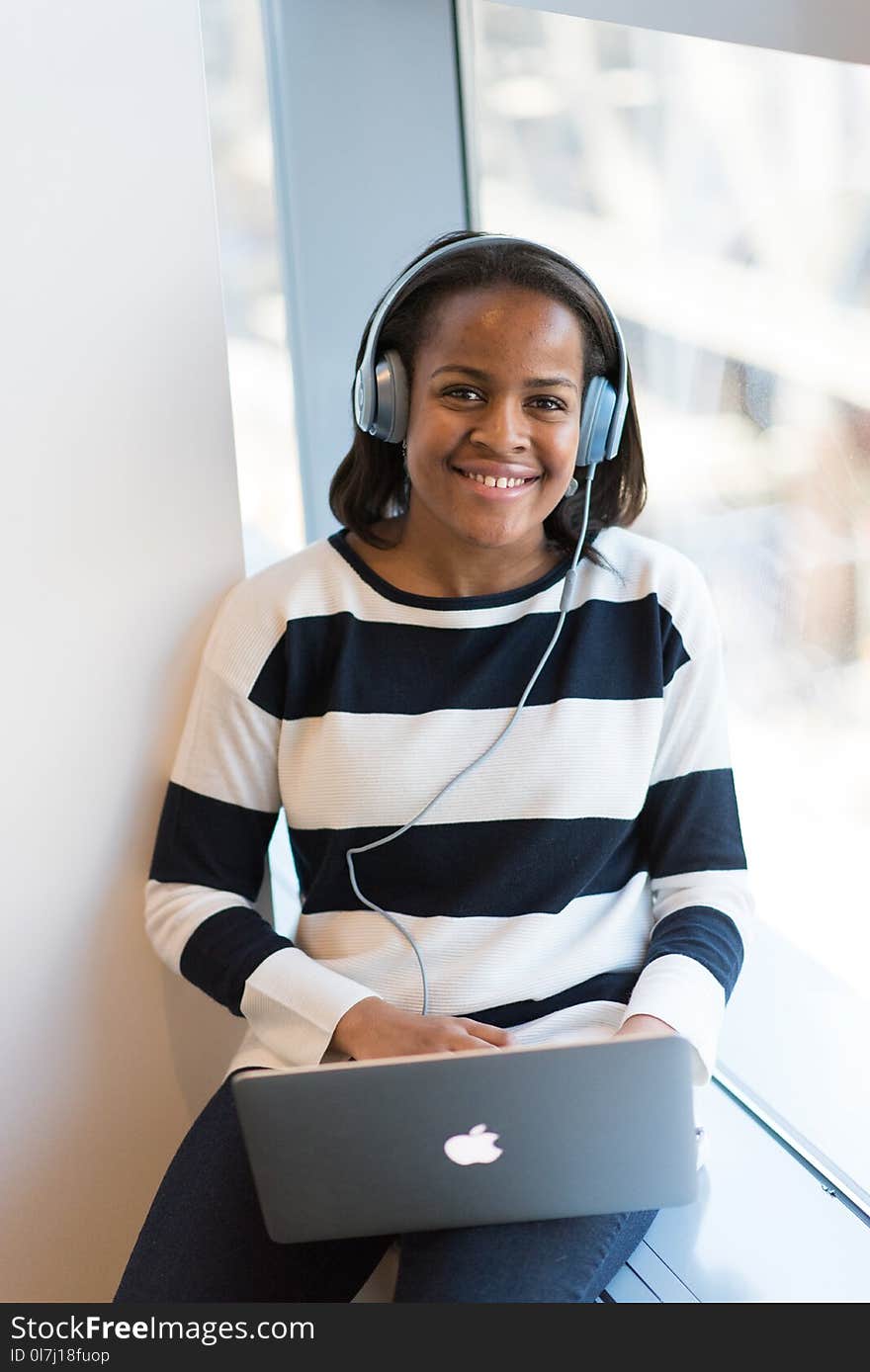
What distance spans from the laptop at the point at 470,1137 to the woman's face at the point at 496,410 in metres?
0.52

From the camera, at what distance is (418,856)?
132cm

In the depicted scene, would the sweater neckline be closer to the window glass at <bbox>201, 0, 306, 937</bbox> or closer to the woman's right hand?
the window glass at <bbox>201, 0, 306, 937</bbox>

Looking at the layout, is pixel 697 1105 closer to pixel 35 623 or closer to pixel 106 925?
pixel 106 925

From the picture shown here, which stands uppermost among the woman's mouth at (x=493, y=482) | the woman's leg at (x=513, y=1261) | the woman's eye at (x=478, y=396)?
the woman's eye at (x=478, y=396)

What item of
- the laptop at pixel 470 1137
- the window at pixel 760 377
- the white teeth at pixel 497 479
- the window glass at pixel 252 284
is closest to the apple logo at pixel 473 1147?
the laptop at pixel 470 1137

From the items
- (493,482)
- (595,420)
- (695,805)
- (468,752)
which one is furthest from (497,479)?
(695,805)

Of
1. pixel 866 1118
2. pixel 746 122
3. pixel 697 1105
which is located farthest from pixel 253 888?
pixel 746 122

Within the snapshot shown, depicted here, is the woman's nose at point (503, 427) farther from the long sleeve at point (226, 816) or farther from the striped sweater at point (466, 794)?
the long sleeve at point (226, 816)

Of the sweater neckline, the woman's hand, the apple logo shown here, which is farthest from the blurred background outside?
the apple logo

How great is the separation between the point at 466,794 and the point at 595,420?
0.38 metres

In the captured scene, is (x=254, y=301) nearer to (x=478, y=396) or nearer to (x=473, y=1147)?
(x=478, y=396)

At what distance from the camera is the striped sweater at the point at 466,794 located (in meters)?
1.30

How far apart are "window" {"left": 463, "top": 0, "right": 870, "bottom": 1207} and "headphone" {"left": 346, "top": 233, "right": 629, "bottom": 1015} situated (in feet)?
0.93

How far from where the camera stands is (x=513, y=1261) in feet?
3.59
